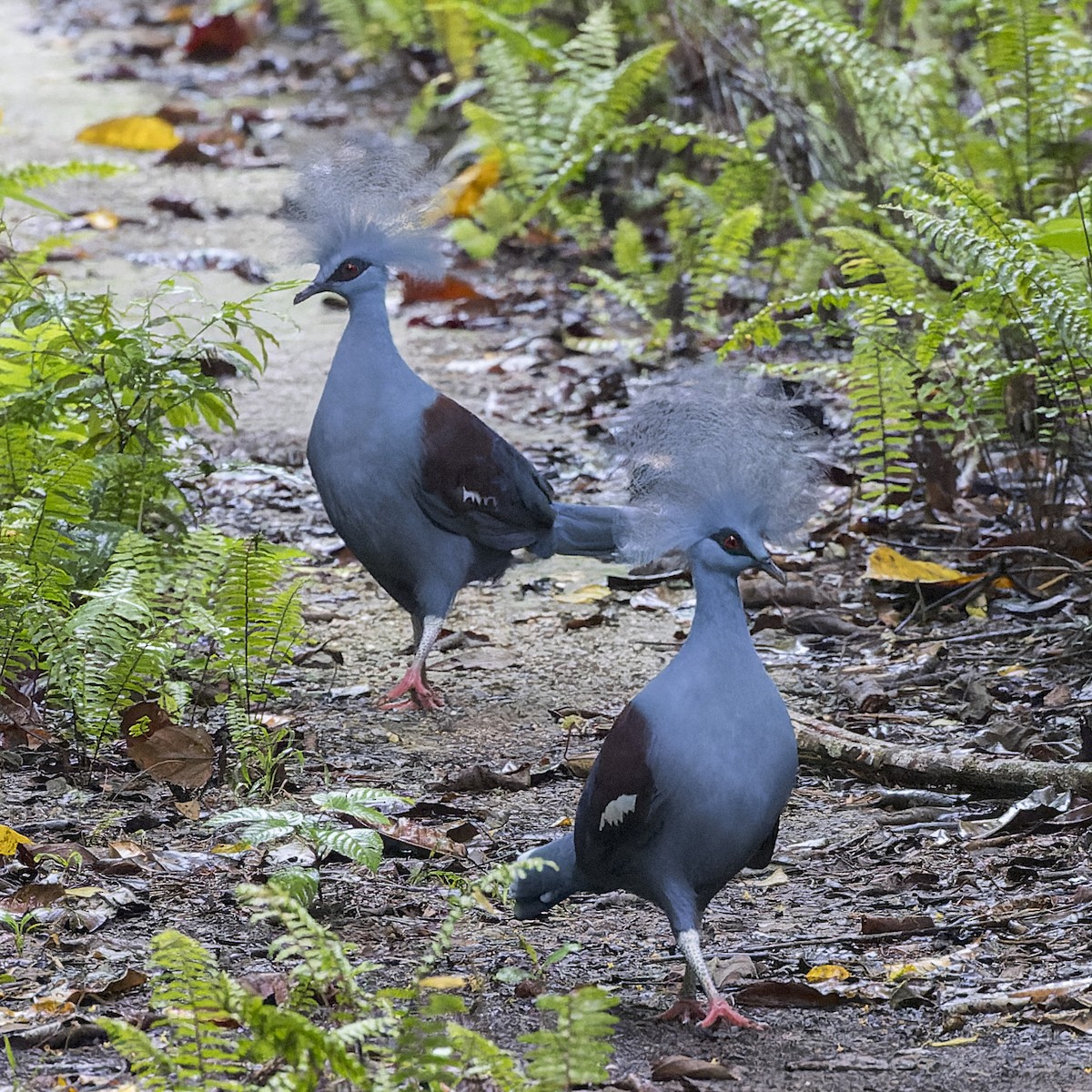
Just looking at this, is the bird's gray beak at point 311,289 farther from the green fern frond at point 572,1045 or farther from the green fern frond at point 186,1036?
the green fern frond at point 572,1045

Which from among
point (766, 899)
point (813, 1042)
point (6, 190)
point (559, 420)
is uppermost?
point (6, 190)

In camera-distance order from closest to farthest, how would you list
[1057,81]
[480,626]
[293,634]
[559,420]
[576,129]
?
1. [293,634]
2. [480,626]
3. [1057,81]
4. [559,420]
5. [576,129]

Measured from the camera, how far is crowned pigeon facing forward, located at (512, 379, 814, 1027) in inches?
127

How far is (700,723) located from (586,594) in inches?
118

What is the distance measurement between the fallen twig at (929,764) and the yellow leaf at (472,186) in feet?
20.5

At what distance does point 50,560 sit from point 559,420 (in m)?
3.56

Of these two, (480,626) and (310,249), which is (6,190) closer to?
(310,249)

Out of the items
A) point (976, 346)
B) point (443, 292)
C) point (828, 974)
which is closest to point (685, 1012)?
point (828, 974)

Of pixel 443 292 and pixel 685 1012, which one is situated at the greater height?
pixel 685 1012

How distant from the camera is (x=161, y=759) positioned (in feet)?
14.2

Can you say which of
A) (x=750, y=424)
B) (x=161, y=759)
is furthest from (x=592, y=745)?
(x=750, y=424)

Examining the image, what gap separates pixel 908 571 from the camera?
5.68 metres

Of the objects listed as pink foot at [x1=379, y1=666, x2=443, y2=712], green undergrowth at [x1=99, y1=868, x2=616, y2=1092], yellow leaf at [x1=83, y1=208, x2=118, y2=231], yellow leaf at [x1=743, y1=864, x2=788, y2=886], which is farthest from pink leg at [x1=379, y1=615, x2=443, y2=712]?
yellow leaf at [x1=83, y1=208, x2=118, y2=231]

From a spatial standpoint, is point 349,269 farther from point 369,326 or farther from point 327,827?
point 327,827
